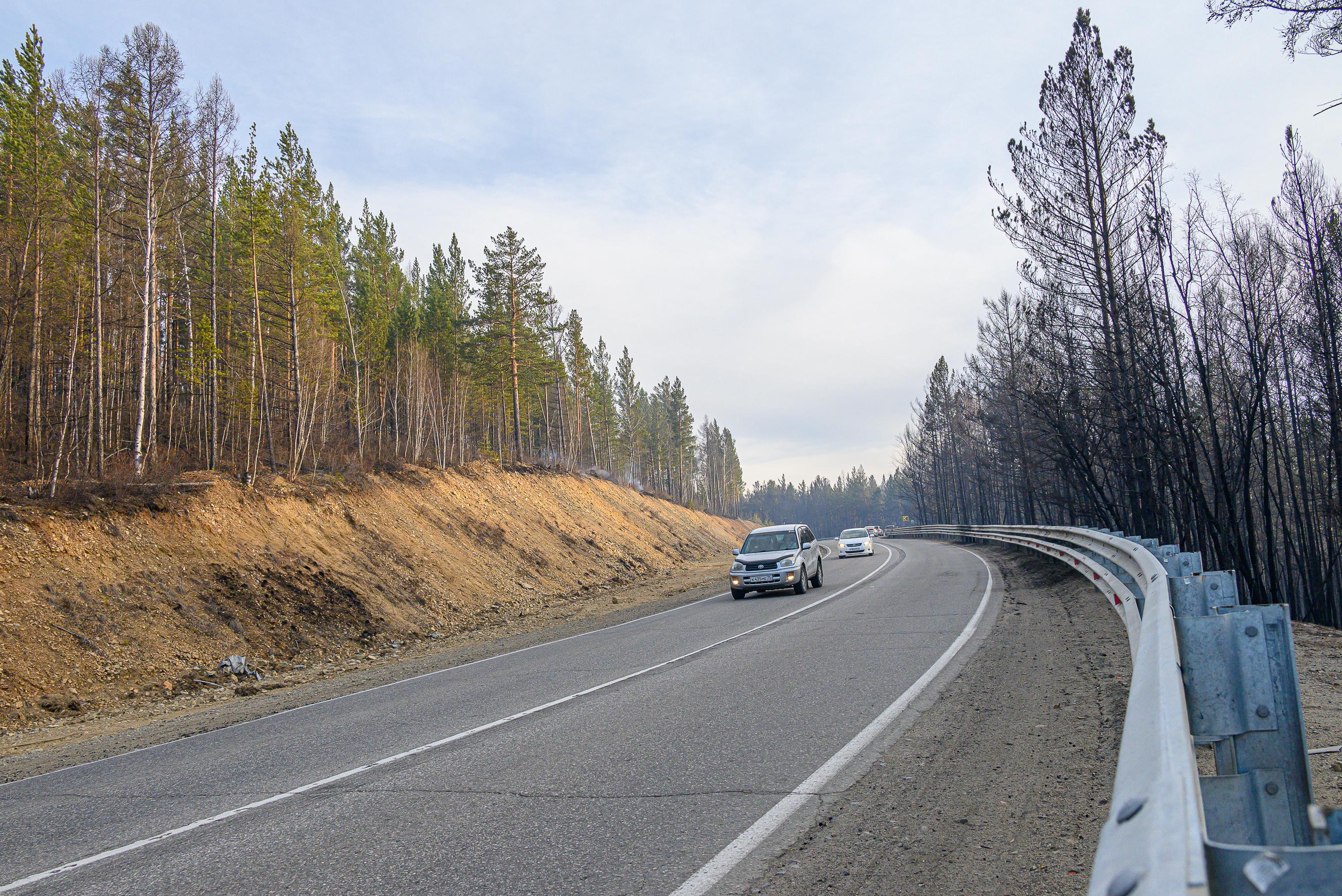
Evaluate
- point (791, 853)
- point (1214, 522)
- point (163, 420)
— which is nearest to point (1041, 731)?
point (791, 853)

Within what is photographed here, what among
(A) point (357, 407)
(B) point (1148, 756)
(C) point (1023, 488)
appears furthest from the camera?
(C) point (1023, 488)

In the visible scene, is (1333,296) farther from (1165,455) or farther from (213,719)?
(213,719)

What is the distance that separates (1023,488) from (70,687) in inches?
1562

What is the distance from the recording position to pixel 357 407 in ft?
107

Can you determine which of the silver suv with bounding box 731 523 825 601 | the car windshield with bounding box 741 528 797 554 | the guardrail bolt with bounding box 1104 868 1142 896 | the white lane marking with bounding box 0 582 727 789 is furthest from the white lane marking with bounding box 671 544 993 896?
the car windshield with bounding box 741 528 797 554

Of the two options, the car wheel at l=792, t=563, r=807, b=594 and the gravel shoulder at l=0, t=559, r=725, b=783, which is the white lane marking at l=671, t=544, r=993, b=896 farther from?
the car wheel at l=792, t=563, r=807, b=594

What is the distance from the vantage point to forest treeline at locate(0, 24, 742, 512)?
65.4 feet

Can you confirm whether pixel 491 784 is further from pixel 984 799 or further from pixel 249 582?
pixel 249 582

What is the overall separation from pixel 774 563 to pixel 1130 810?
18.4 metres

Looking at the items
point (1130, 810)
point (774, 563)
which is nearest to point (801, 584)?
point (774, 563)

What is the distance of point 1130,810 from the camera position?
1443mm

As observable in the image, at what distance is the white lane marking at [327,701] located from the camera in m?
7.84

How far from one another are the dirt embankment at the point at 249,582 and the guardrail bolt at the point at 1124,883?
1435 cm

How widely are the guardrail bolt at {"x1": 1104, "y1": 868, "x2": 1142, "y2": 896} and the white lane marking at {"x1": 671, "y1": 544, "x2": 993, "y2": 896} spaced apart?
3.02 meters
